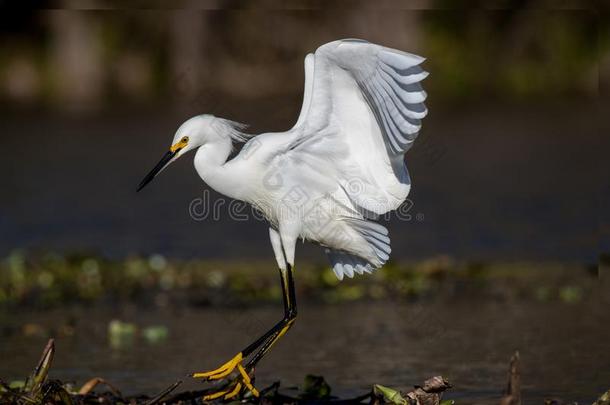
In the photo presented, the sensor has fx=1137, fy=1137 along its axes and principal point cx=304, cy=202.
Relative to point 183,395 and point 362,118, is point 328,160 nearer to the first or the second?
point 362,118

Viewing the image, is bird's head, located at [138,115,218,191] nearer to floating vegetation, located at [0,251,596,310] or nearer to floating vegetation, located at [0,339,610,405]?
floating vegetation, located at [0,339,610,405]

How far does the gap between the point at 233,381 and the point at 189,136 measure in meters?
1.37

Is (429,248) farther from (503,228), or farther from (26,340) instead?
(26,340)

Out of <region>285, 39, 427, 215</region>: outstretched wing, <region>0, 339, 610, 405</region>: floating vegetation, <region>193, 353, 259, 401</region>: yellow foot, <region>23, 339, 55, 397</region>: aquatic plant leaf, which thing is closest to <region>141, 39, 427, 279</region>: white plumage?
<region>285, 39, 427, 215</region>: outstretched wing

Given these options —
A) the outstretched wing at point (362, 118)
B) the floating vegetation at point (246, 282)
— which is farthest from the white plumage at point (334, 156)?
the floating vegetation at point (246, 282)

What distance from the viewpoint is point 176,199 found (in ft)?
47.3

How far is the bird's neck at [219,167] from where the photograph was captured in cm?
642

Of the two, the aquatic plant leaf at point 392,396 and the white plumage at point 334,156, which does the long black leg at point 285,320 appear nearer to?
the white plumage at point 334,156

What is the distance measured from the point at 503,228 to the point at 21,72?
14857 millimetres

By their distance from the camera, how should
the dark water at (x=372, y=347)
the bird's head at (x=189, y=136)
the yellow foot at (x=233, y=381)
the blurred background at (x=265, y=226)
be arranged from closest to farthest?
1. the yellow foot at (x=233, y=381)
2. the bird's head at (x=189, y=136)
3. the dark water at (x=372, y=347)
4. the blurred background at (x=265, y=226)

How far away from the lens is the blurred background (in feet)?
25.3

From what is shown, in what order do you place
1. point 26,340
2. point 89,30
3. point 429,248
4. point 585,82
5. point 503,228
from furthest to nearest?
1. point 89,30
2. point 585,82
3. point 503,228
4. point 429,248
5. point 26,340

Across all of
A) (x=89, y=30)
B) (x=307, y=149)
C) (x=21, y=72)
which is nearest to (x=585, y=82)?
(x=89, y=30)

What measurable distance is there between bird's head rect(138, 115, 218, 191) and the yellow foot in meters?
1.16
